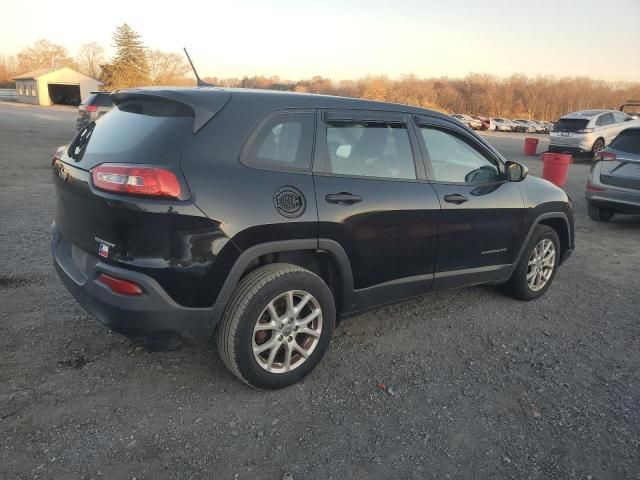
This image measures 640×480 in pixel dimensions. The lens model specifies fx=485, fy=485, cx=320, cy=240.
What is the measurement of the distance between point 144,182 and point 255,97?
86cm

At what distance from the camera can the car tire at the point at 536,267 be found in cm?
444

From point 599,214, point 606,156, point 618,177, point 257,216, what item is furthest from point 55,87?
point 257,216

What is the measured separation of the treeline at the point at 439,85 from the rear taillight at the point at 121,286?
6375 centimetres

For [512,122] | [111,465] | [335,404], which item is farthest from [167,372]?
[512,122]

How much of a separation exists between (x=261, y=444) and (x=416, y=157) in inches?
85.7

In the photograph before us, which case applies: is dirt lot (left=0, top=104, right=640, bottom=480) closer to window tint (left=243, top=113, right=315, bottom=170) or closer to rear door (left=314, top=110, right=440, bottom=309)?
rear door (left=314, top=110, right=440, bottom=309)

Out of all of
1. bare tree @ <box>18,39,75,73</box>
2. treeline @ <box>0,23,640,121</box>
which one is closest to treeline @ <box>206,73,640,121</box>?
treeline @ <box>0,23,640,121</box>

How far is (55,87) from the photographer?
2475 inches

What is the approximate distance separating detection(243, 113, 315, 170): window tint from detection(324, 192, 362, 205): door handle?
22cm

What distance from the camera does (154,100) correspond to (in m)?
2.84

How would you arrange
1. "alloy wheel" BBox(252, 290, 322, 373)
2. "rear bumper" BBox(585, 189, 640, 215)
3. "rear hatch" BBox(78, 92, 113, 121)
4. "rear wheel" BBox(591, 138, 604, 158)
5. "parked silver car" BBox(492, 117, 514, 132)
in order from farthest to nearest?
"parked silver car" BBox(492, 117, 514, 132), "rear wheel" BBox(591, 138, 604, 158), "rear hatch" BBox(78, 92, 113, 121), "rear bumper" BBox(585, 189, 640, 215), "alloy wheel" BBox(252, 290, 322, 373)

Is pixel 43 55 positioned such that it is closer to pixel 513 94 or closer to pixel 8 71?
pixel 8 71

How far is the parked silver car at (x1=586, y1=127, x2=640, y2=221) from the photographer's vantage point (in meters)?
7.24

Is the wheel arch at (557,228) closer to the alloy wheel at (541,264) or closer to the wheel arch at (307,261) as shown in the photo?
the alloy wheel at (541,264)
